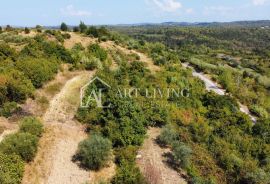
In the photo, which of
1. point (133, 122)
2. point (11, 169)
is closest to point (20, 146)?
point (11, 169)

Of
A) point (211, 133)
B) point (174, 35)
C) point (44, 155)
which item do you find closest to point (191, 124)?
point (211, 133)

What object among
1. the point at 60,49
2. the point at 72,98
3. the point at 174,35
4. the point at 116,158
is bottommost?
the point at 174,35

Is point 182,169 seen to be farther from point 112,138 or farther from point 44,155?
point 44,155

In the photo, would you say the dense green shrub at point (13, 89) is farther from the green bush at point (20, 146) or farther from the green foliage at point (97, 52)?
the green foliage at point (97, 52)

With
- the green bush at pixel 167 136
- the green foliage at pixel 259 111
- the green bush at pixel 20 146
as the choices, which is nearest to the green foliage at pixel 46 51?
the green bush at pixel 20 146

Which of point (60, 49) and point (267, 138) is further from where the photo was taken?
point (60, 49)

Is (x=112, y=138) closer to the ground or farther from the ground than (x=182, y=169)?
farther from the ground

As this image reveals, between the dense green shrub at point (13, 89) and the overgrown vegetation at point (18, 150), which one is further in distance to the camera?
the dense green shrub at point (13, 89)
